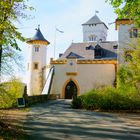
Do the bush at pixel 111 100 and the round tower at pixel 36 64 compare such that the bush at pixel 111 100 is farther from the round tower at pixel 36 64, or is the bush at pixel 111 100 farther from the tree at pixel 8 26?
the round tower at pixel 36 64

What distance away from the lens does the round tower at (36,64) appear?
46.9 m

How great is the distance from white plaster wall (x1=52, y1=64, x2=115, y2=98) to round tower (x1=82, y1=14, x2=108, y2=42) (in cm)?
2883

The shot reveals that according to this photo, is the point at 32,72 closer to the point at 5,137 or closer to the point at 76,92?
the point at 76,92

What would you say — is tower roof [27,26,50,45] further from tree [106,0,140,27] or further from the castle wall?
tree [106,0,140,27]

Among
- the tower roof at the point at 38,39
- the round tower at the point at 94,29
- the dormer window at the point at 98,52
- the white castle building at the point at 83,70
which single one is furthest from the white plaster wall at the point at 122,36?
the round tower at the point at 94,29

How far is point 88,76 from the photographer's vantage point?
133ft

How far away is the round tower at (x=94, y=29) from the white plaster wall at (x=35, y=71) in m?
22.6

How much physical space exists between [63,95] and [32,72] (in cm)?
887

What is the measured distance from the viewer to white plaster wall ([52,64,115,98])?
39938mm

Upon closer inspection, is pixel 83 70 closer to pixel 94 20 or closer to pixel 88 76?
pixel 88 76

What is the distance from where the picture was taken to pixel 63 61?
137 ft

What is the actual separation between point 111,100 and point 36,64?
26.0 meters

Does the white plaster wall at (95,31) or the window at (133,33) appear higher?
the white plaster wall at (95,31)

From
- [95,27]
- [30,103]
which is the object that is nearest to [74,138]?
[30,103]
